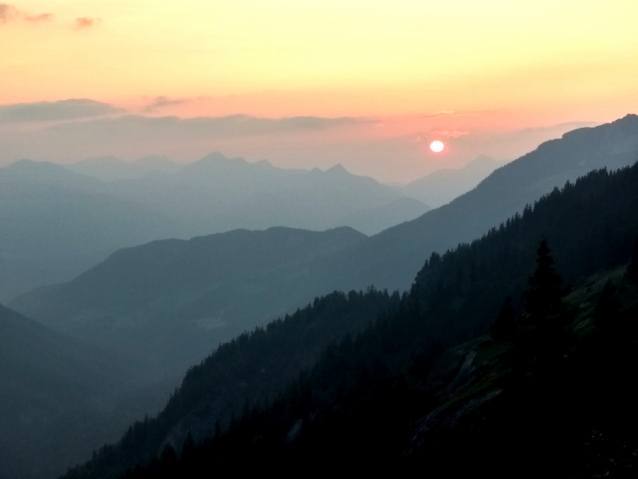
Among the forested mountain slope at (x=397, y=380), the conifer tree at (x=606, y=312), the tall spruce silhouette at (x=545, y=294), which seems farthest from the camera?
the forested mountain slope at (x=397, y=380)

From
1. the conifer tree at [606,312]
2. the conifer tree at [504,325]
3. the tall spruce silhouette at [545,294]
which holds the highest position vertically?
the tall spruce silhouette at [545,294]

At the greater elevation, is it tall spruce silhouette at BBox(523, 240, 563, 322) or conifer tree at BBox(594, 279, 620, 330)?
tall spruce silhouette at BBox(523, 240, 563, 322)

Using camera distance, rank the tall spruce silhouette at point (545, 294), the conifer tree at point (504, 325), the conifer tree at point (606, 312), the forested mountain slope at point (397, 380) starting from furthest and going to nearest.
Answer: the conifer tree at point (504, 325), the forested mountain slope at point (397, 380), the conifer tree at point (606, 312), the tall spruce silhouette at point (545, 294)

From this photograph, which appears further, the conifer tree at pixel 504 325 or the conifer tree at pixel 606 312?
the conifer tree at pixel 504 325

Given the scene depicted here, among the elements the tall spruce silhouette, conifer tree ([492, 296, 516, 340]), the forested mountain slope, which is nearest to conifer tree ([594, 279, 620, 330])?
the forested mountain slope

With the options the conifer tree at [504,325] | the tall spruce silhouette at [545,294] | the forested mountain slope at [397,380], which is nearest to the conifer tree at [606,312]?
the forested mountain slope at [397,380]

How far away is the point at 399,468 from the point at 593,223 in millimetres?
135181

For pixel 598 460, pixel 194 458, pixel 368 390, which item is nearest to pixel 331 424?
pixel 368 390

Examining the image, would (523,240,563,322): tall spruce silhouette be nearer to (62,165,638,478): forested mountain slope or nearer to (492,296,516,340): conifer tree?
(62,165,638,478): forested mountain slope

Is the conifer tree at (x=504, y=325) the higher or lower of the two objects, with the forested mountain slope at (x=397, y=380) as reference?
higher

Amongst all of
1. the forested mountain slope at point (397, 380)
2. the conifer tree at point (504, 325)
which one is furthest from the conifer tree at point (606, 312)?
the conifer tree at point (504, 325)

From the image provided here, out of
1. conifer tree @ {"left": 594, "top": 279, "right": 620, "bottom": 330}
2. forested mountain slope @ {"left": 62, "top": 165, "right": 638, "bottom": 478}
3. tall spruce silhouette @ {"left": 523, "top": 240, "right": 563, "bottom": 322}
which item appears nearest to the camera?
tall spruce silhouette @ {"left": 523, "top": 240, "right": 563, "bottom": 322}

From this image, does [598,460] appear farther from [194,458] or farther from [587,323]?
[194,458]

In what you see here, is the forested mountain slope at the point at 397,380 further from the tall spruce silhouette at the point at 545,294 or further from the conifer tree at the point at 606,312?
the conifer tree at the point at 606,312
